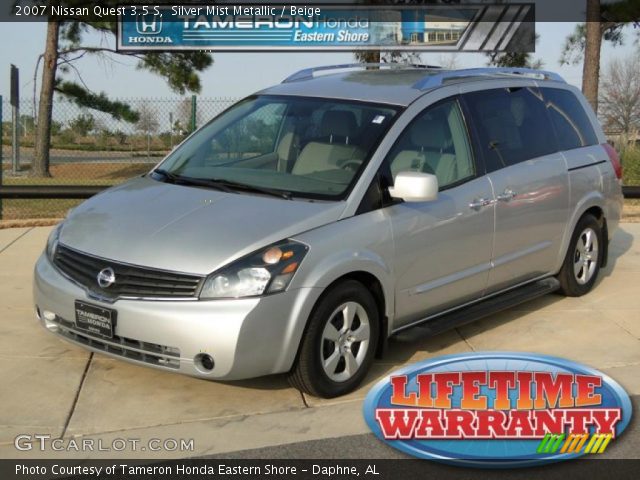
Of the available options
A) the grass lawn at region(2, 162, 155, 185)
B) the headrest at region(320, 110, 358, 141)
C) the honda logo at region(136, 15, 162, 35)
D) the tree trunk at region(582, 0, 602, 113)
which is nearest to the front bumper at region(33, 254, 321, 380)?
the headrest at region(320, 110, 358, 141)

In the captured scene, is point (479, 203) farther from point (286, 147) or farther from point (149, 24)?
point (149, 24)

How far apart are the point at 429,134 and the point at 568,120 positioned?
6.59 ft

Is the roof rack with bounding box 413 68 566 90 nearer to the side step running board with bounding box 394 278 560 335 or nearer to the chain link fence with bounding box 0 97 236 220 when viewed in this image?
the side step running board with bounding box 394 278 560 335

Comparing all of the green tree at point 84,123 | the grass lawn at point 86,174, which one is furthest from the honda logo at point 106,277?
the green tree at point 84,123

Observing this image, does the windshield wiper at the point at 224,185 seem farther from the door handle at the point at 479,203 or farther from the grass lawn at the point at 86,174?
the grass lawn at the point at 86,174

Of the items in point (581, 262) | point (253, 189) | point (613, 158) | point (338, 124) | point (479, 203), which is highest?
point (338, 124)

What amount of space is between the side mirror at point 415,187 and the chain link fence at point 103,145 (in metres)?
7.31

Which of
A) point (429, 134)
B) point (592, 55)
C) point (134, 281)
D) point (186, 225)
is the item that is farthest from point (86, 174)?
point (134, 281)

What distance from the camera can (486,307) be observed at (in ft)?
20.6

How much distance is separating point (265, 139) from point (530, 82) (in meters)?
2.30

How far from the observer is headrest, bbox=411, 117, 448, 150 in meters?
5.81

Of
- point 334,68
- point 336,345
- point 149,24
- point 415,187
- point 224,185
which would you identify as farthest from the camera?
point 149,24

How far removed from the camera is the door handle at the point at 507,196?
621 centimetres

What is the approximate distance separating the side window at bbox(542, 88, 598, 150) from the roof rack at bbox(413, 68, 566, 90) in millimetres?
150
